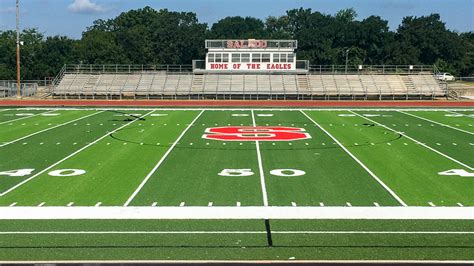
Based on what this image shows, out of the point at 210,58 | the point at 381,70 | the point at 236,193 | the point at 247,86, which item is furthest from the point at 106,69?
the point at 236,193

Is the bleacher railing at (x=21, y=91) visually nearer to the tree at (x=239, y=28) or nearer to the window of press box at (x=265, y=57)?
the window of press box at (x=265, y=57)

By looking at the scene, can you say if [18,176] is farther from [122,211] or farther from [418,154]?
[418,154]

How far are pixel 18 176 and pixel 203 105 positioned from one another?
28.9 metres

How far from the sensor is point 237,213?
1312 centimetres

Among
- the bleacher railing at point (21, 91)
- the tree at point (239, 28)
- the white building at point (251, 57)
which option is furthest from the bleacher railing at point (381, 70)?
the tree at point (239, 28)

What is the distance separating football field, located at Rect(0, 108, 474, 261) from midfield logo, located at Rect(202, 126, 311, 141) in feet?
0.16

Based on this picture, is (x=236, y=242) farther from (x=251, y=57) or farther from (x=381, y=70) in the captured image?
(x=381, y=70)

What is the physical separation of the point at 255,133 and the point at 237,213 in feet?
45.5

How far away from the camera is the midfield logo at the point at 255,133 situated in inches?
987

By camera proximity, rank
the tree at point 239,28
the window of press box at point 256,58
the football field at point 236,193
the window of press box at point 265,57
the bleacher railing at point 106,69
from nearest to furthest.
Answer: the football field at point 236,193 < the window of press box at point 265,57 < the window of press box at point 256,58 < the bleacher railing at point 106,69 < the tree at point 239,28

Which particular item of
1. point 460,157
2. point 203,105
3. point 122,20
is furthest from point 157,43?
point 460,157

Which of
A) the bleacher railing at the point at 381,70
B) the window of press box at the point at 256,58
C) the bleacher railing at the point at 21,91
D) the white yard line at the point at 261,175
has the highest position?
the window of press box at the point at 256,58

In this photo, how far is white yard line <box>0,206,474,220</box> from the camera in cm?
1279

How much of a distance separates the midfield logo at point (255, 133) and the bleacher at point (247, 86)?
2429 cm
